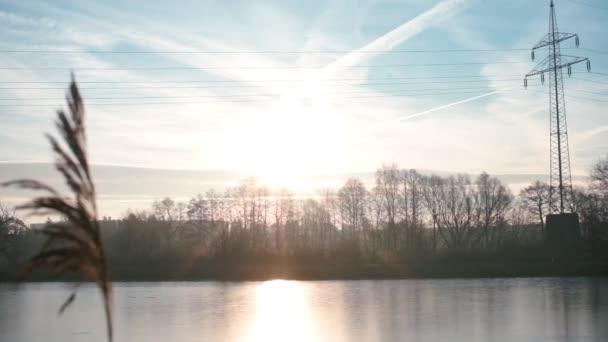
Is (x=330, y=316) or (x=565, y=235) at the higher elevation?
(x=565, y=235)

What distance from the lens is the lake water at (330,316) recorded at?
14836mm

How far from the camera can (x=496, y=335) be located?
560 inches

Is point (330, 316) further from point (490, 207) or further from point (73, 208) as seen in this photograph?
point (490, 207)

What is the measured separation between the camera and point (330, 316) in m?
18.7

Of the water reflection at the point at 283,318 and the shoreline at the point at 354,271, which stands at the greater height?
the water reflection at the point at 283,318

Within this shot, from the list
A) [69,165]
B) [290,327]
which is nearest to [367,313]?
[290,327]

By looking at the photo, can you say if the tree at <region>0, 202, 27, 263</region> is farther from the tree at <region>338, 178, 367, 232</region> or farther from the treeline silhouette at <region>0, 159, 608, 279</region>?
the tree at <region>338, 178, 367, 232</region>

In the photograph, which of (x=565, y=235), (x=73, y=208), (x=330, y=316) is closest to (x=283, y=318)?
(x=330, y=316)

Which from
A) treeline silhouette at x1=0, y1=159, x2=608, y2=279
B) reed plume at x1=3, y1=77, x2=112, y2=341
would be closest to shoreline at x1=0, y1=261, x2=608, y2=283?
Answer: treeline silhouette at x1=0, y1=159, x2=608, y2=279

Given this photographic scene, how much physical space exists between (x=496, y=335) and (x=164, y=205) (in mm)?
76512

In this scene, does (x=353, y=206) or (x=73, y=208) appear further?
(x=353, y=206)

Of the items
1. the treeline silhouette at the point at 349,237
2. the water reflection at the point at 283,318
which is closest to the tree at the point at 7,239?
the treeline silhouette at the point at 349,237

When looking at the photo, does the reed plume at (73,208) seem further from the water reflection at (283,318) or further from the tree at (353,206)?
the tree at (353,206)

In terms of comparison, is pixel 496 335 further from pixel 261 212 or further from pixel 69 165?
pixel 261 212
